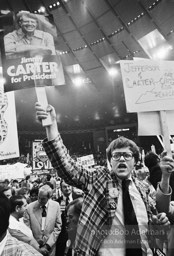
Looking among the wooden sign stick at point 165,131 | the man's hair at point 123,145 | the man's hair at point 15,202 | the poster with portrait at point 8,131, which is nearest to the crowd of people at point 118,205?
the man's hair at point 123,145

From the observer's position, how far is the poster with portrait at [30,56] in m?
2.87

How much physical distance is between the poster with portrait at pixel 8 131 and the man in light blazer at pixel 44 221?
0.74 metres

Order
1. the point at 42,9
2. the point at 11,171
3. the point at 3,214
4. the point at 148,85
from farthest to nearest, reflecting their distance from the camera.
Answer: the point at 42,9
the point at 11,171
the point at 148,85
the point at 3,214

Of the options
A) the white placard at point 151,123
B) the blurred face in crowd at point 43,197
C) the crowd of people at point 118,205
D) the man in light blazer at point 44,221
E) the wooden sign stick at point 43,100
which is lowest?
the man in light blazer at point 44,221

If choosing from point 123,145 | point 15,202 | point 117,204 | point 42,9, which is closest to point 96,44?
point 42,9

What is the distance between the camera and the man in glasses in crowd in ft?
6.35

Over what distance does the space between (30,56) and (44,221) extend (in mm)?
2653

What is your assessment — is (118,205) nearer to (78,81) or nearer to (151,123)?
(151,123)

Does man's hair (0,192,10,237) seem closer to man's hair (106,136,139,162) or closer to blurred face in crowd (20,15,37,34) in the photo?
man's hair (106,136,139,162)

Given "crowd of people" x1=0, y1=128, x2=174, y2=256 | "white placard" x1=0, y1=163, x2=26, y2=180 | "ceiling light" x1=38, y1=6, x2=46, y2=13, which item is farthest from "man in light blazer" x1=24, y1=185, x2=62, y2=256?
"ceiling light" x1=38, y1=6, x2=46, y2=13

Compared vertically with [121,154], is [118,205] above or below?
below

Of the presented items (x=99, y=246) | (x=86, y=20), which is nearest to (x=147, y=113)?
(x=99, y=246)

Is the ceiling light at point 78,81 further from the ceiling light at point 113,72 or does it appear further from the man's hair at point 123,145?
the man's hair at point 123,145

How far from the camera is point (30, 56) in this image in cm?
295
